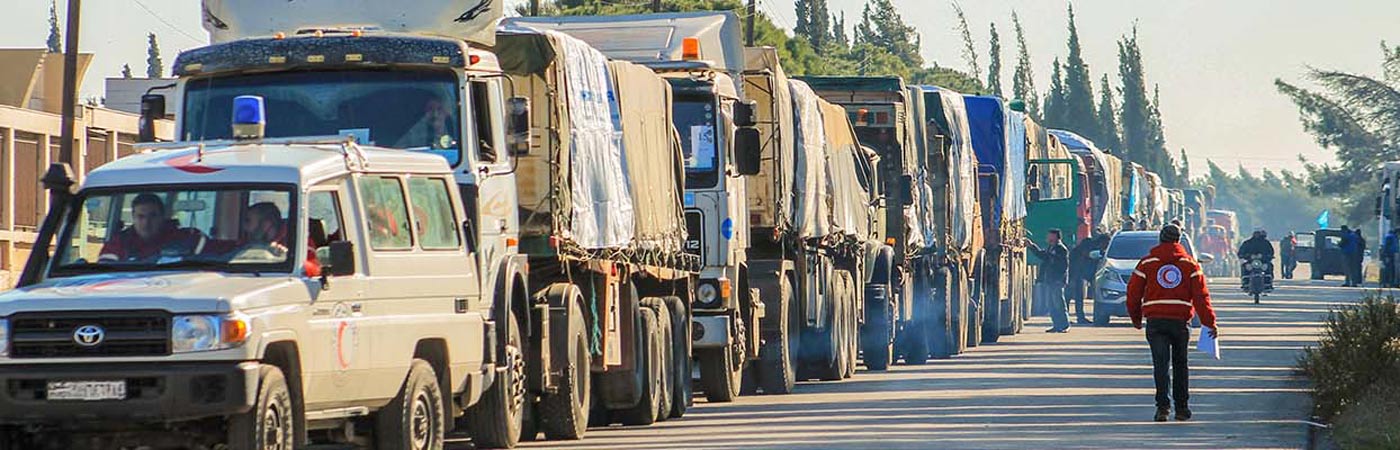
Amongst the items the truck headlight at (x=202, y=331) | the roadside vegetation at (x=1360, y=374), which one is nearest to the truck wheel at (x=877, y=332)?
the roadside vegetation at (x=1360, y=374)

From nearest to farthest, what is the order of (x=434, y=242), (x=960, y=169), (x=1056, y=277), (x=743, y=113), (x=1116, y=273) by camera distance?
(x=434, y=242) < (x=743, y=113) < (x=960, y=169) < (x=1056, y=277) < (x=1116, y=273)

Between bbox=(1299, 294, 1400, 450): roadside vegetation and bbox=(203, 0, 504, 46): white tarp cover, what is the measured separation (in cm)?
577

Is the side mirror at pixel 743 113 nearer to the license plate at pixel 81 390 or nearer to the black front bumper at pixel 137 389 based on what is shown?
the black front bumper at pixel 137 389

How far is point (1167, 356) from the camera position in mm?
19422

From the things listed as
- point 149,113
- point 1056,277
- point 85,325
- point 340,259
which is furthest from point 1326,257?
point 85,325

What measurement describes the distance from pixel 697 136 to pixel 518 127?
623 centimetres

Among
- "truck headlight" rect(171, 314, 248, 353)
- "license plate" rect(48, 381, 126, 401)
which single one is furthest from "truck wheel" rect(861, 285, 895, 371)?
"license plate" rect(48, 381, 126, 401)

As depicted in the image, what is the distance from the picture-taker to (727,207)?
2208cm

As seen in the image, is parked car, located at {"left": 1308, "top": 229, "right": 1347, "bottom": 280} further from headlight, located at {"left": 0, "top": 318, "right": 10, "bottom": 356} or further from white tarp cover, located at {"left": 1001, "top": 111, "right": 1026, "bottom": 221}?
headlight, located at {"left": 0, "top": 318, "right": 10, "bottom": 356}

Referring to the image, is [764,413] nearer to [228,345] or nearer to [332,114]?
[332,114]

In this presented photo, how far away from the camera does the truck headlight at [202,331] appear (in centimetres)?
1236

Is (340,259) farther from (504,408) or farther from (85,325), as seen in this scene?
(504,408)

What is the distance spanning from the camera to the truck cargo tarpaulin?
16812 millimetres

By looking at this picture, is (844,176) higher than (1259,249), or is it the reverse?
(844,176)
